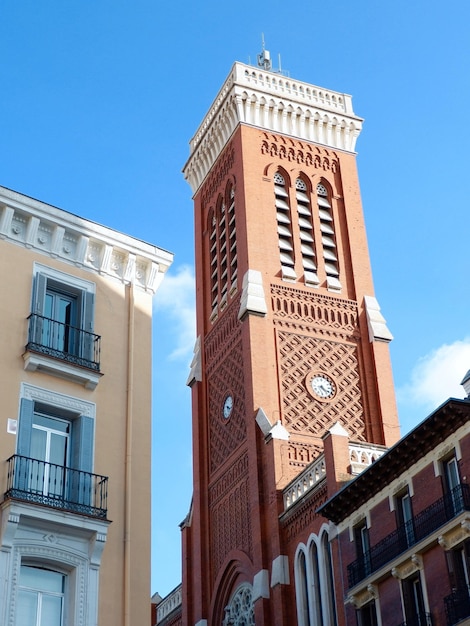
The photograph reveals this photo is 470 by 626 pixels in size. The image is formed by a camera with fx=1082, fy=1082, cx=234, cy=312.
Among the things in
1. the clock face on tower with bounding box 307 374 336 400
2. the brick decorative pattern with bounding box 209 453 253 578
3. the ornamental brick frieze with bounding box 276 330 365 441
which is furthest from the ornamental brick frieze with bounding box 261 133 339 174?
the brick decorative pattern with bounding box 209 453 253 578

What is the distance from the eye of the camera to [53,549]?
58.9 feet

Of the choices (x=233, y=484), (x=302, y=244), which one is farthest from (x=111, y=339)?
(x=302, y=244)

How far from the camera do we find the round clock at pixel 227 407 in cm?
4450

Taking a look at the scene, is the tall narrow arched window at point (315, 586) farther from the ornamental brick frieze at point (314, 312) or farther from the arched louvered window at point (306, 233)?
the arched louvered window at point (306, 233)

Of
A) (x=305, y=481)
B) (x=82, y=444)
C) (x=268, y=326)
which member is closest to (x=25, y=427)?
(x=82, y=444)

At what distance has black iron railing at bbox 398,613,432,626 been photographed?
26.5 metres

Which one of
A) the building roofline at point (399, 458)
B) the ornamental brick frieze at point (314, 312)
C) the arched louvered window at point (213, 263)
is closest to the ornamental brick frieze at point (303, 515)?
the building roofline at point (399, 458)

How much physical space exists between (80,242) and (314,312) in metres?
24.9

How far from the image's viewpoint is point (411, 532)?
27.9 meters

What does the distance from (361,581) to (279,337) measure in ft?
51.0

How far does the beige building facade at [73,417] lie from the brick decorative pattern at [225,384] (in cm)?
2206

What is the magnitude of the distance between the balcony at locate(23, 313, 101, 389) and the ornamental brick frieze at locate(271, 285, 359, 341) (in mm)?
24148

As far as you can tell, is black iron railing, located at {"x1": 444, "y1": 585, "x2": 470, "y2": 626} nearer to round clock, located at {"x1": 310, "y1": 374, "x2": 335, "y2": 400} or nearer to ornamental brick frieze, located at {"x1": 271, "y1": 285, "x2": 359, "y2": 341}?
round clock, located at {"x1": 310, "y1": 374, "x2": 335, "y2": 400}

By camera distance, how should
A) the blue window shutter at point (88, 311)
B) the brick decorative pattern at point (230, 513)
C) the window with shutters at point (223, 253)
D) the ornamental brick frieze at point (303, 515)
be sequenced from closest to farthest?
the blue window shutter at point (88, 311), the ornamental brick frieze at point (303, 515), the brick decorative pattern at point (230, 513), the window with shutters at point (223, 253)
